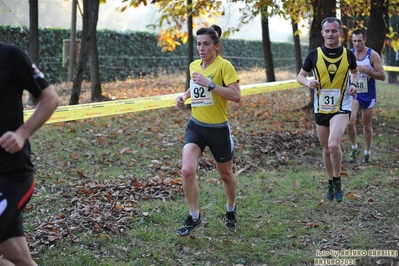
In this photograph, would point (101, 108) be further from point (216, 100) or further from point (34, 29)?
point (34, 29)

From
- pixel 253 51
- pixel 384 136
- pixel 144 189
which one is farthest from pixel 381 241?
pixel 253 51

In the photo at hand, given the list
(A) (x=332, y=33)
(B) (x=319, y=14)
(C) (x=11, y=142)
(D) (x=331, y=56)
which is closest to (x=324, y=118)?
(D) (x=331, y=56)

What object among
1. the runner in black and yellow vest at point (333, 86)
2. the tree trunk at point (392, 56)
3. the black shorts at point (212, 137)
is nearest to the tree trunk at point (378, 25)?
the runner in black and yellow vest at point (333, 86)

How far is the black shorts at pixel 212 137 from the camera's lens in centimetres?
606

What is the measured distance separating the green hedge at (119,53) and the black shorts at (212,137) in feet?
51.0

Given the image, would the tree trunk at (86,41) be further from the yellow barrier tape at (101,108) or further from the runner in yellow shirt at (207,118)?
the runner in yellow shirt at (207,118)

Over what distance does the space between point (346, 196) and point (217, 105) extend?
9.53 ft

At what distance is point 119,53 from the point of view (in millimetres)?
26750

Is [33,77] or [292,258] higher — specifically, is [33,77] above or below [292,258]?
above

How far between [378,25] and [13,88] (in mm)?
12092

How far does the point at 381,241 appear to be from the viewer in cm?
625

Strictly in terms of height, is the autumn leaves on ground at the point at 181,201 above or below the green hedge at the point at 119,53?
below

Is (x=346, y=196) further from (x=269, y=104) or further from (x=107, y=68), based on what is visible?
(x=107, y=68)

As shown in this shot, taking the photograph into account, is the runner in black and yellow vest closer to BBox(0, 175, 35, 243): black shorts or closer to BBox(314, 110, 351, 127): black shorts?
BBox(314, 110, 351, 127): black shorts
